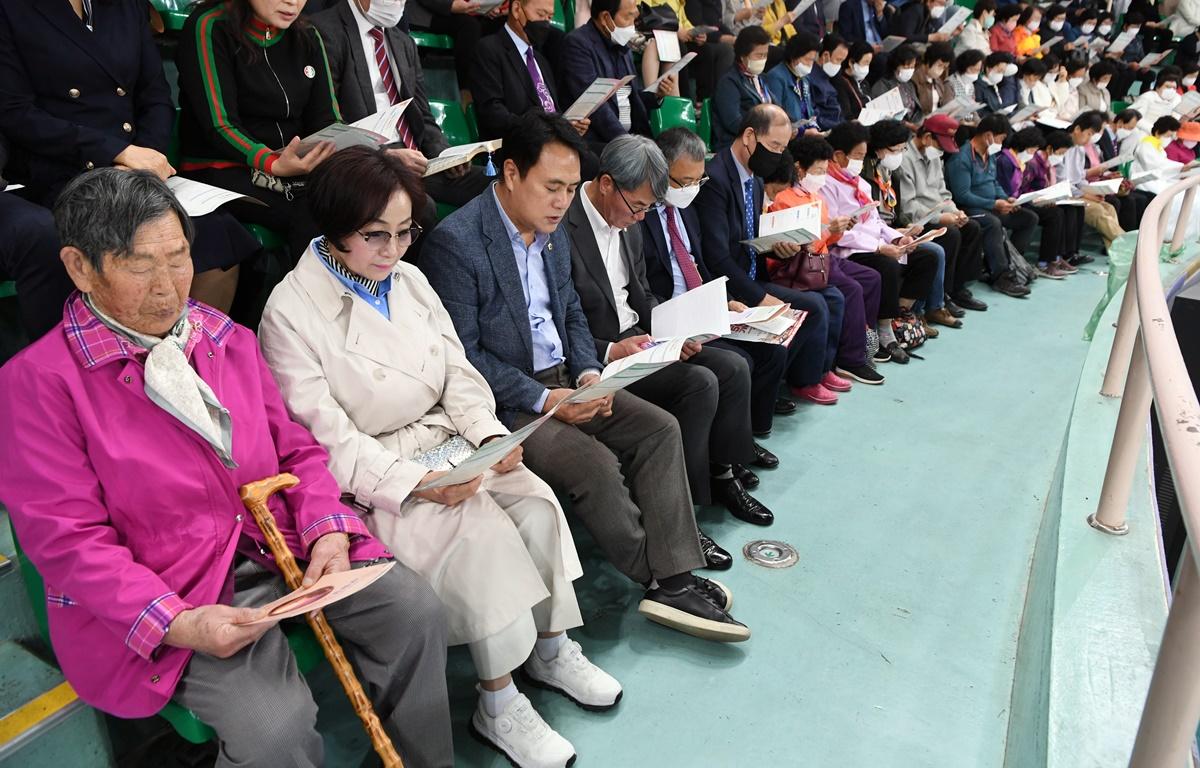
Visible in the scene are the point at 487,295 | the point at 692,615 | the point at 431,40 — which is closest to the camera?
the point at 692,615

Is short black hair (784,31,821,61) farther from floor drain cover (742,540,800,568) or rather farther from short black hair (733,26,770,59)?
floor drain cover (742,540,800,568)

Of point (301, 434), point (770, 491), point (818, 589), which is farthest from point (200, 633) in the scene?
point (770, 491)

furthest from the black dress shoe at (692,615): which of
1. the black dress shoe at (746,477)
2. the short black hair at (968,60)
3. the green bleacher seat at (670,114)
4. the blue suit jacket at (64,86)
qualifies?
the short black hair at (968,60)

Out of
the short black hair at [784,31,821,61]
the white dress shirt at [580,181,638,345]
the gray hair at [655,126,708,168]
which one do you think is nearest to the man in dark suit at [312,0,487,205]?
the white dress shirt at [580,181,638,345]

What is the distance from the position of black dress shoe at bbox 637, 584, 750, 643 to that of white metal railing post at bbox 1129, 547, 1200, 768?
1244 millimetres

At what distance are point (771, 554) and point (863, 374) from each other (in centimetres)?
Result: 186

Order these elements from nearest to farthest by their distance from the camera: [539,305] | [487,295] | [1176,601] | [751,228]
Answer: [1176,601] → [487,295] → [539,305] → [751,228]

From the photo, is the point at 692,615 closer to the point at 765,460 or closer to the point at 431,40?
the point at 765,460

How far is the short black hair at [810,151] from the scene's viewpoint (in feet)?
12.6

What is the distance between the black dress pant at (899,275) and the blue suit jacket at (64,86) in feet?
11.8

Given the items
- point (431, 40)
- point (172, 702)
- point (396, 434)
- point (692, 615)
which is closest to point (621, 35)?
point (431, 40)

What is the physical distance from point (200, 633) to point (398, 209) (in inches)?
36.6

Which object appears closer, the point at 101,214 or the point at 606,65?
the point at 101,214

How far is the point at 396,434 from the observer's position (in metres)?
1.82
